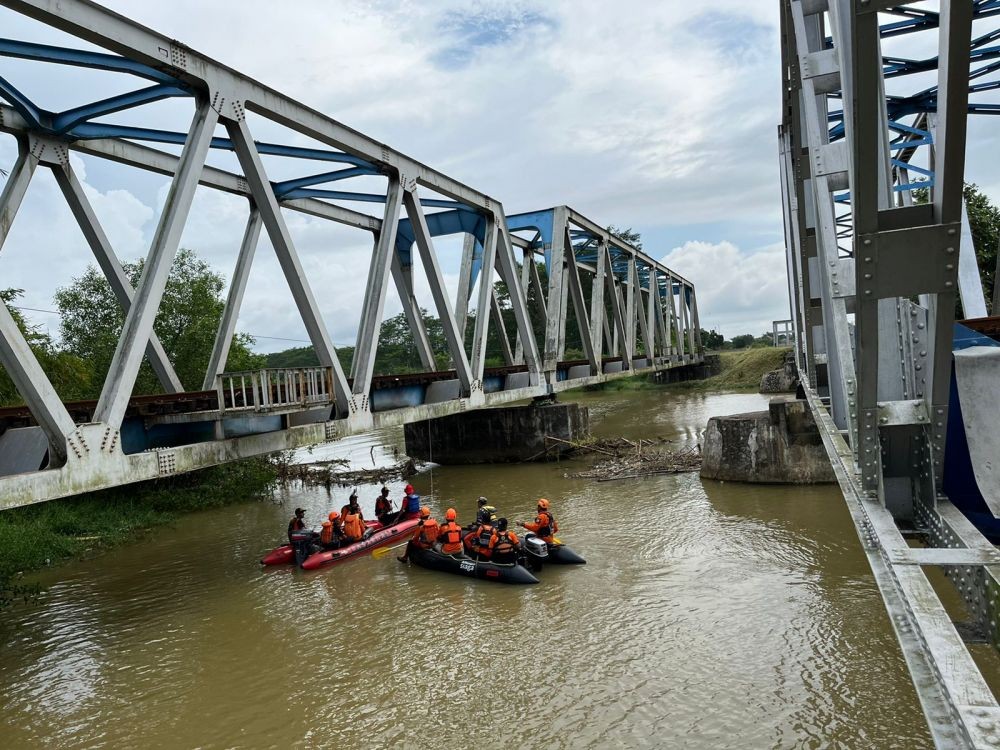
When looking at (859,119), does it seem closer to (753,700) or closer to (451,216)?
(753,700)

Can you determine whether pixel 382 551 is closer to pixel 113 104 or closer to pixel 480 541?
pixel 480 541

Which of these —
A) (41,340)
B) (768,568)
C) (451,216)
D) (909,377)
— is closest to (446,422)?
(451,216)

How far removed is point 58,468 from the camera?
796 centimetres

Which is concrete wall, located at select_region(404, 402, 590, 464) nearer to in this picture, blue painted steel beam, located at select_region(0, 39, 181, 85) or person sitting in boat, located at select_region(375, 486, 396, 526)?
person sitting in boat, located at select_region(375, 486, 396, 526)

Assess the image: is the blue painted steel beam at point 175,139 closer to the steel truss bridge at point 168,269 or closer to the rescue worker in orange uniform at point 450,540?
the steel truss bridge at point 168,269

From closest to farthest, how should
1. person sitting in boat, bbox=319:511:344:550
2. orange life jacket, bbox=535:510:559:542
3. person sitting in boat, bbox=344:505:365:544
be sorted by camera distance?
orange life jacket, bbox=535:510:559:542 → person sitting in boat, bbox=319:511:344:550 → person sitting in boat, bbox=344:505:365:544

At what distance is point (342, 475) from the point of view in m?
23.4

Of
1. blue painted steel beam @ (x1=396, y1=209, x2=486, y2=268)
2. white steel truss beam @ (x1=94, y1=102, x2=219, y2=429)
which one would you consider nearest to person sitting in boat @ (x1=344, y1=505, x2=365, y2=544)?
white steel truss beam @ (x1=94, y1=102, x2=219, y2=429)

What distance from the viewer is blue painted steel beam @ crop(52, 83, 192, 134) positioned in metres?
11.1

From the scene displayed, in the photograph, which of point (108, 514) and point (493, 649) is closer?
point (493, 649)

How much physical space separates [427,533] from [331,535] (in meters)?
2.09

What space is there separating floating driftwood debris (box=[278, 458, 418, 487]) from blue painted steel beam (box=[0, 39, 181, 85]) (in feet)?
46.0

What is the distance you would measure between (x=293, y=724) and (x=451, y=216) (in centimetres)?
1925

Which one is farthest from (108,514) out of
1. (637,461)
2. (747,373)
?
(747,373)
